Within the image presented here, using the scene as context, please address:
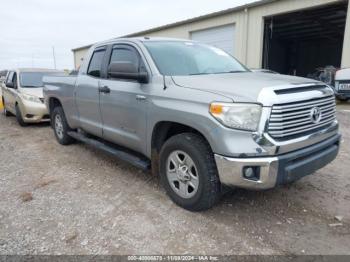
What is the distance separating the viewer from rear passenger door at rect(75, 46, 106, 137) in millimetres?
4508

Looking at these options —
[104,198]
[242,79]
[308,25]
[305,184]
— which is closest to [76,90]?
[104,198]

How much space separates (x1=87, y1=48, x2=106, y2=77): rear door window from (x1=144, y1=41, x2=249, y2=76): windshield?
101cm

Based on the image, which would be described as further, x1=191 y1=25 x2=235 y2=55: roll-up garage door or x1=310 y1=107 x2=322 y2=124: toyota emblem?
x1=191 y1=25 x2=235 y2=55: roll-up garage door

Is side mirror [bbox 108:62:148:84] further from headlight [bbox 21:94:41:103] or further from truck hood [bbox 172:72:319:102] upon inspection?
headlight [bbox 21:94:41:103]

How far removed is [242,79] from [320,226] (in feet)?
5.50

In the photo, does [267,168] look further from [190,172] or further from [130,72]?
[130,72]

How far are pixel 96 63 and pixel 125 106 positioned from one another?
1334 mm

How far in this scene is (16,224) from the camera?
312 cm

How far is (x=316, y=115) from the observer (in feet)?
9.89

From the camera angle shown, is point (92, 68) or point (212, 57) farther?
point (92, 68)

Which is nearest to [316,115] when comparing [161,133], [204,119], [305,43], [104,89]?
[204,119]

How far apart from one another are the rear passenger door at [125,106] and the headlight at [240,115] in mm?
1110

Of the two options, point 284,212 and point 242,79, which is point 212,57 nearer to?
point 242,79

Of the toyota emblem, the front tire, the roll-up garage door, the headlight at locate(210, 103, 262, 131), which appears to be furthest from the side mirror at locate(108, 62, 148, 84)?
the roll-up garage door
